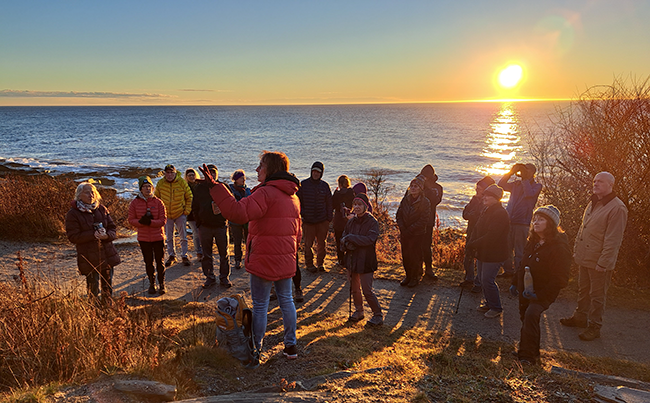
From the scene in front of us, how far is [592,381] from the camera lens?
4090mm

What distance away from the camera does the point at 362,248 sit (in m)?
5.79

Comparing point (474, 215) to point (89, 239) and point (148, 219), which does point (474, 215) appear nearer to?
point (148, 219)

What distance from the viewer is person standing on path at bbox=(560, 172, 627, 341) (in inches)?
211

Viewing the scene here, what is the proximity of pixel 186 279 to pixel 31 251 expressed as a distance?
184 inches

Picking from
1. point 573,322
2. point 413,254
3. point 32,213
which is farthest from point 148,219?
point 573,322

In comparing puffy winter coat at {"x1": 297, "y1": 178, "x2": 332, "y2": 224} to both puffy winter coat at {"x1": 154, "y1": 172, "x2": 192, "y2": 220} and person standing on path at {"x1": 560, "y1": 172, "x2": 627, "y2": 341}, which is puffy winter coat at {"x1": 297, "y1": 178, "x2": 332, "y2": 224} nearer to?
puffy winter coat at {"x1": 154, "y1": 172, "x2": 192, "y2": 220}

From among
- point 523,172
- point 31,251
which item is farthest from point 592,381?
point 31,251

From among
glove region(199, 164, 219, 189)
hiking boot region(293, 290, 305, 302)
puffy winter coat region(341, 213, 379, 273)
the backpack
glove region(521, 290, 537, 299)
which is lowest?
hiking boot region(293, 290, 305, 302)

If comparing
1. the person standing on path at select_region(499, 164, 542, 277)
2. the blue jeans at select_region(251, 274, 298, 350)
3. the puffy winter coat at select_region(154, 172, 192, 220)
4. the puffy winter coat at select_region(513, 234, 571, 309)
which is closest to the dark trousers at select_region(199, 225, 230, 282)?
the puffy winter coat at select_region(154, 172, 192, 220)

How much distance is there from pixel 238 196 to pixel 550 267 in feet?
17.4

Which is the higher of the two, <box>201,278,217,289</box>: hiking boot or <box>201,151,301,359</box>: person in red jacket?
<box>201,151,301,359</box>: person in red jacket

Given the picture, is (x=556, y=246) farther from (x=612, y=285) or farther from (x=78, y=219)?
(x=78, y=219)

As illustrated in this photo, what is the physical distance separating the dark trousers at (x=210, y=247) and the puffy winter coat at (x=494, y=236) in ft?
14.9

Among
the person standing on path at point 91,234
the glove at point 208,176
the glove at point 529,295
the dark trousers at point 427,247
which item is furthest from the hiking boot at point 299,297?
the glove at point 208,176
